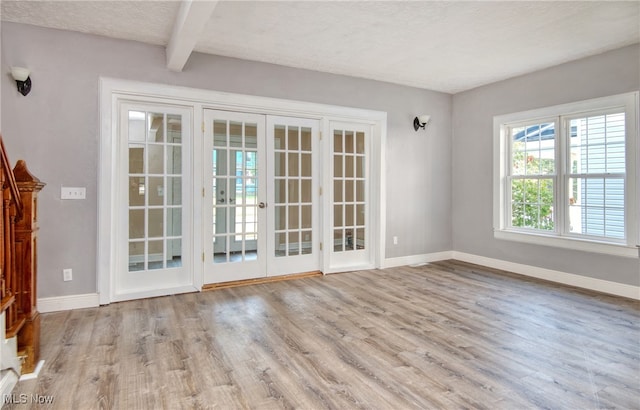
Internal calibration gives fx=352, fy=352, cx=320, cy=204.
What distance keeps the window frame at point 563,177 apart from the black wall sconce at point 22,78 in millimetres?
5623

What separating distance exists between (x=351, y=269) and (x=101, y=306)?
3029mm

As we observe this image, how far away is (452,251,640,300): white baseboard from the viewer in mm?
3863

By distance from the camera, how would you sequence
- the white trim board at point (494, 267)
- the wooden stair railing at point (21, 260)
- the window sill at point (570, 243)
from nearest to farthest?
the wooden stair railing at point (21, 260) → the white trim board at point (494, 267) → the window sill at point (570, 243)

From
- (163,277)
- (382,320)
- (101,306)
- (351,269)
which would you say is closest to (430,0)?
(382,320)

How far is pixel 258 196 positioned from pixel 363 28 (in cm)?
225

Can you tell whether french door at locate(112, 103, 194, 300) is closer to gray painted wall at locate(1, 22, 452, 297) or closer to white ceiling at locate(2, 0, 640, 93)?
gray painted wall at locate(1, 22, 452, 297)

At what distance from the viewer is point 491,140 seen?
5.28m

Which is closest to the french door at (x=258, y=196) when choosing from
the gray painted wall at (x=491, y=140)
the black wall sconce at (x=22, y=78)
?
the black wall sconce at (x=22, y=78)

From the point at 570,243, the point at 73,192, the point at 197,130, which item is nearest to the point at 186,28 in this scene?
the point at 197,130

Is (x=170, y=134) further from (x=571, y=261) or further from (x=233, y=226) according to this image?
(x=571, y=261)

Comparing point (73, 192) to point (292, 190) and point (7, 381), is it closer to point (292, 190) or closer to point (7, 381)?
point (7, 381)

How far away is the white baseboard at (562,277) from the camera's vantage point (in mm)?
3863

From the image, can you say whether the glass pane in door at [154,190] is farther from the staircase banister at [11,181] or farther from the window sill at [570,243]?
the window sill at [570,243]

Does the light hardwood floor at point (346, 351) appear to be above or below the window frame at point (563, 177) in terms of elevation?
below
